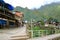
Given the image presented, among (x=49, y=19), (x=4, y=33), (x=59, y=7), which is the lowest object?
(x=4, y=33)

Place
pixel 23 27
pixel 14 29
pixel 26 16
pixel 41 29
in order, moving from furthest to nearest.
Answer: pixel 41 29 < pixel 23 27 < pixel 14 29 < pixel 26 16

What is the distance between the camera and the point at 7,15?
8.94 ft

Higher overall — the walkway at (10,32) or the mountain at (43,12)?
the mountain at (43,12)

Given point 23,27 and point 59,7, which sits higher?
point 59,7

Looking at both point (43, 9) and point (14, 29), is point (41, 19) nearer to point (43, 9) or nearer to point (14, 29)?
point (43, 9)

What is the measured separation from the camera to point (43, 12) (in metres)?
2.46

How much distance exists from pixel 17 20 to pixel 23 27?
189mm

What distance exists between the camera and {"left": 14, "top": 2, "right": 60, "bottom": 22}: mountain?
236cm

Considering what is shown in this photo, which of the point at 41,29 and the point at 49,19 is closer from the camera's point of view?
the point at 49,19

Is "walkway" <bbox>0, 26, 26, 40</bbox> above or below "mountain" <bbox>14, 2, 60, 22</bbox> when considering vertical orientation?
below

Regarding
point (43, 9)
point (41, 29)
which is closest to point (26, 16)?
point (43, 9)

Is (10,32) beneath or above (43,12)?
beneath

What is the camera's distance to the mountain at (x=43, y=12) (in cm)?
236

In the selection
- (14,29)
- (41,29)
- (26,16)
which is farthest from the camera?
(41,29)
